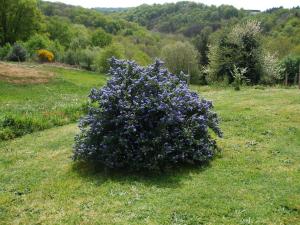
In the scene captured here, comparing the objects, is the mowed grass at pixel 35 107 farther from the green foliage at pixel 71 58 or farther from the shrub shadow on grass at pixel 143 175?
the green foliage at pixel 71 58

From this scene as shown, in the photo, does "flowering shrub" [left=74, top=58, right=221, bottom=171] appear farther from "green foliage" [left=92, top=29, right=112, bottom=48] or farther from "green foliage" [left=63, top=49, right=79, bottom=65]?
"green foliage" [left=92, top=29, right=112, bottom=48]

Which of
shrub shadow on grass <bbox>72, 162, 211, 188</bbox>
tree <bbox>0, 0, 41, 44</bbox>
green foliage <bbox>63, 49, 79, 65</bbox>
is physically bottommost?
green foliage <bbox>63, 49, 79, 65</bbox>

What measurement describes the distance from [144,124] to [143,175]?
110 cm

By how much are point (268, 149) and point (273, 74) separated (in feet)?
72.5

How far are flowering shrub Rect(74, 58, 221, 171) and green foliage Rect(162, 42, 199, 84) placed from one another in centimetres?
4067

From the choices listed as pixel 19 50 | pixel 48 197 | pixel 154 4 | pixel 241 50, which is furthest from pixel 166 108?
pixel 154 4

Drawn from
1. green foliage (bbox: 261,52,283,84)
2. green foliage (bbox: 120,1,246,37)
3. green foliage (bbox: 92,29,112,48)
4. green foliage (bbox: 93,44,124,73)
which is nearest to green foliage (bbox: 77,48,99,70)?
green foliage (bbox: 93,44,124,73)

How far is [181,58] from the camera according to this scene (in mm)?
52562

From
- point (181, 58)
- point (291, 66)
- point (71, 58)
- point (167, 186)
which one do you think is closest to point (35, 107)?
point (167, 186)

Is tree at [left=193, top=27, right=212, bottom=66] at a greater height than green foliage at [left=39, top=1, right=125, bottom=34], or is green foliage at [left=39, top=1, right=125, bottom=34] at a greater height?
green foliage at [left=39, top=1, right=125, bottom=34]

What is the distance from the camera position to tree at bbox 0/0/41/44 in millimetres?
57125

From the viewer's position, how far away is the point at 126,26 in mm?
139375

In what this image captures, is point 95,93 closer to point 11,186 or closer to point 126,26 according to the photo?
point 11,186

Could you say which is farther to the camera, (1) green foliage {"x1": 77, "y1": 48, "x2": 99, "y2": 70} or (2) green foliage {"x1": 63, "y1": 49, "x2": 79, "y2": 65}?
(1) green foliage {"x1": 77, "y1": 48, "x2": 99, "y2": 70}
